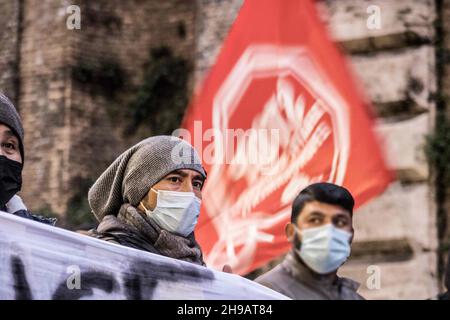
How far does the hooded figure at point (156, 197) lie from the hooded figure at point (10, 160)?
30cm

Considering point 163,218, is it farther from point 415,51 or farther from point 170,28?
point 170,28

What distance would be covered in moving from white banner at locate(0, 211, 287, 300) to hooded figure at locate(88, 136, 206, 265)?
70 centimetres

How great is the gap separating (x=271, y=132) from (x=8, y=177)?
362 cm

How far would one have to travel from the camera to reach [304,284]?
17.8 ft

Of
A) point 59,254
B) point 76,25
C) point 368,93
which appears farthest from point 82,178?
point 59,254

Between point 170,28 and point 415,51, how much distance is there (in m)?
2.83

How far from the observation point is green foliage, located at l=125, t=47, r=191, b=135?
1288 centimetres

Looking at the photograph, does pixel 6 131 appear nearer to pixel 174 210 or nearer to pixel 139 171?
pixel 139 171

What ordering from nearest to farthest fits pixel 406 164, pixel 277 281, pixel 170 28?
A: pixel 277 281, pixel 406 164, pixel 170 28

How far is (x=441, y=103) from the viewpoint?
11.1m

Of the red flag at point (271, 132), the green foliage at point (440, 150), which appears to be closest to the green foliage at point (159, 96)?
the green foliage at point (440, 150)

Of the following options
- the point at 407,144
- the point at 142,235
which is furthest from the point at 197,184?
the point at 407,144

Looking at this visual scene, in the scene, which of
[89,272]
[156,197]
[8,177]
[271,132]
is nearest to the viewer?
[89,272]

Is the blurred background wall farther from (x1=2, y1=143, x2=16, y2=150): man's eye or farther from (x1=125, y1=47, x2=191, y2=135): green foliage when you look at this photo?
(x1=2, y1=143, x2=16, y2=150): man's eye
